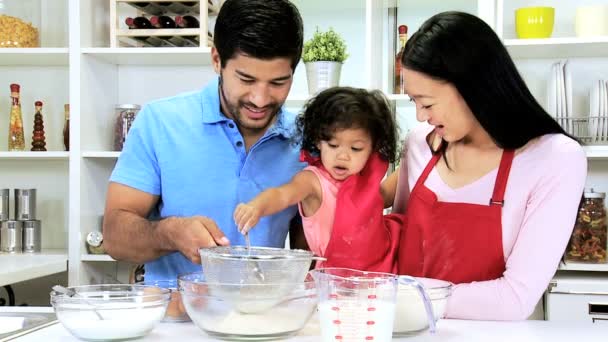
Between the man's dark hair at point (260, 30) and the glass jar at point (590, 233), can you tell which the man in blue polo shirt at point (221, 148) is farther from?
the glass jar at point (590, 233)

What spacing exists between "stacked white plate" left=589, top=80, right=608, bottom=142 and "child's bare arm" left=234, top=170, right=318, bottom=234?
1510 mm

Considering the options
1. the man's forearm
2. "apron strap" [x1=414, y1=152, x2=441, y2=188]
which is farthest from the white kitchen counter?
"apron strap" [x1=414, y1=152, x2=441, y2=188]

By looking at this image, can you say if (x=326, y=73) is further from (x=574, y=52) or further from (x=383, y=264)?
(x=383, y=264)

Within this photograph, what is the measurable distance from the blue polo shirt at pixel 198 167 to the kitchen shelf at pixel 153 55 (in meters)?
1.14

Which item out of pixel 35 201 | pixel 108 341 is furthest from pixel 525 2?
pixel 108 341

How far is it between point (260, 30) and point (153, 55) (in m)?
1.50

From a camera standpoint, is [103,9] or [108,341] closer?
[108,341]

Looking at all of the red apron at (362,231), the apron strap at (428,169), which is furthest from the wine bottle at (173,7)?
the apron strap at (428,169)

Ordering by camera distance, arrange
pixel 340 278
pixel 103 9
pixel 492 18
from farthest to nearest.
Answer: pixel 103 9 < pixel 492 18 < pixel 340 278

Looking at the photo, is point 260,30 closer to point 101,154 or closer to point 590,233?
point 101,154

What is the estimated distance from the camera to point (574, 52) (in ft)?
9.48

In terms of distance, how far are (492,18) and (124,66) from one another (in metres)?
1.59

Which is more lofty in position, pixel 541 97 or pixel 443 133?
pixel 541 97

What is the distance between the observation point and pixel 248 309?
1.06 metres
